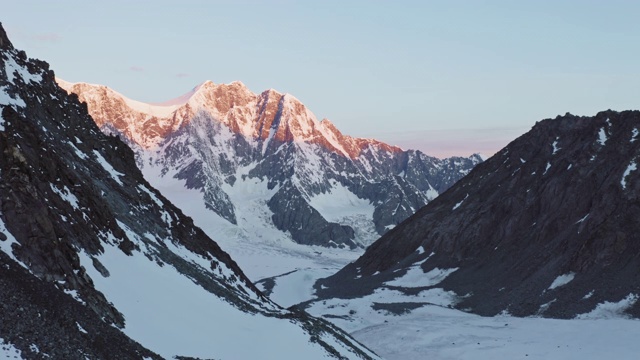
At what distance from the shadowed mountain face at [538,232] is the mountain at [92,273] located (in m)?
57.1

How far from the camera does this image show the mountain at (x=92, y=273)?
86.8ft

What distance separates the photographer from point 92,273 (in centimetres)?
3638

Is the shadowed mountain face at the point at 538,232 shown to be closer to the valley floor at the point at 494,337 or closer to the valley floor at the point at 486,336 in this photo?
the valley floor at the point at 486,336

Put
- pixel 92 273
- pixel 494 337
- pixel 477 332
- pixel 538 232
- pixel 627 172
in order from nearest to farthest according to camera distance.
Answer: pixel 92 273, pixel 494 337, pixel 477 332, pixel 627 172, pixel 538 232

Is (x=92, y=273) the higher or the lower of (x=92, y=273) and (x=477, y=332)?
the higher

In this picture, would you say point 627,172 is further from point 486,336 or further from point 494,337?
point 494,337

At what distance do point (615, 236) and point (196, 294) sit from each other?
8478cm

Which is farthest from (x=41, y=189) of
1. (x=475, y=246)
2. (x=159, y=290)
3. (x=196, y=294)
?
(x=475, y=246)

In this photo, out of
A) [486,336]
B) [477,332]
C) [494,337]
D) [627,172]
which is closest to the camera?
[494,337]

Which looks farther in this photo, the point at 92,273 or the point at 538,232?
the point at 538,232

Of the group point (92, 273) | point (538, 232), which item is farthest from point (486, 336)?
point (538, 232)

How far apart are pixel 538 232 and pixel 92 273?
11278cm

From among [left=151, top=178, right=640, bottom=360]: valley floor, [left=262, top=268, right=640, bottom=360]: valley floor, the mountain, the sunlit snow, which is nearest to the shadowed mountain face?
the sunlit snow

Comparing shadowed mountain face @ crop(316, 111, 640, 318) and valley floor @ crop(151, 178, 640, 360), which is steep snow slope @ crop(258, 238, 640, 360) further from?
shadowed mountain face @ crop(316, 111, 640, 318)
